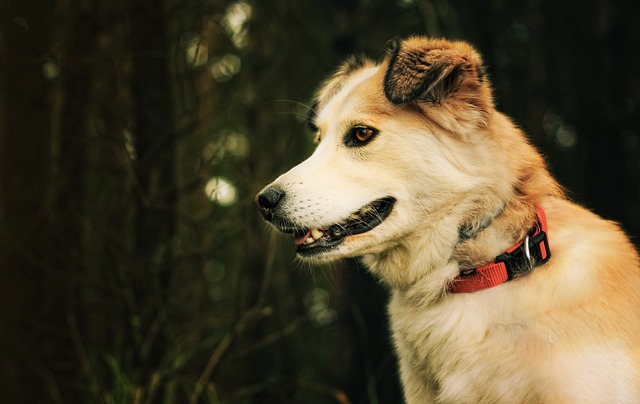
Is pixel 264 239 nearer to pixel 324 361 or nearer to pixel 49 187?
pixel 49 187

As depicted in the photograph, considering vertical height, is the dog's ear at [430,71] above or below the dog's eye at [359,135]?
above

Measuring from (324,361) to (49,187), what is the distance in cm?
818

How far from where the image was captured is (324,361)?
12.6 m

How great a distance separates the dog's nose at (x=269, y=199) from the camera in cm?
300

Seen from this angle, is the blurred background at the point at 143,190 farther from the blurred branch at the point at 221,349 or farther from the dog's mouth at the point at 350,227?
the dog's mouth at the point at 350,227

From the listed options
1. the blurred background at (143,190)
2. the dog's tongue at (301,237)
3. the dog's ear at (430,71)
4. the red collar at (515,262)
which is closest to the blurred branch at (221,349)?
the blurred background at (143,190)

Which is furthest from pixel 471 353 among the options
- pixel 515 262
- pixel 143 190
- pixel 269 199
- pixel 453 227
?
pixel 143 190

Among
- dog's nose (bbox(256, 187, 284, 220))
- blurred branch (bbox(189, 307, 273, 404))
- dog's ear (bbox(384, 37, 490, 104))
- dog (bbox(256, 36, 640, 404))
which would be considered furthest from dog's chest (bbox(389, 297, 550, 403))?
blurred branch (bbox(189, 307, 273, 404))

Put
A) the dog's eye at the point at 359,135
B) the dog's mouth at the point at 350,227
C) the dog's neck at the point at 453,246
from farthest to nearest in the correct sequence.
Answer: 1. the dog's eye at the point at 359,135
2. the dog's mouth at the point at 350,227
3. the dog's neck at the point at 453,246

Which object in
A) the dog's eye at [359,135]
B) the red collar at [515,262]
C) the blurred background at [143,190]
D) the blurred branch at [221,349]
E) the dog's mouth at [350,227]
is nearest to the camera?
the red collar at [515,262]

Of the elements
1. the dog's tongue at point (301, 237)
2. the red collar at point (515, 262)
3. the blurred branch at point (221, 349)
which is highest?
the dog's tongue at point (301, 237)

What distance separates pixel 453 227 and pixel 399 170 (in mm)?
365

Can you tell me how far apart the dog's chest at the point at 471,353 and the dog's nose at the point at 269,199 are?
2.75 feet

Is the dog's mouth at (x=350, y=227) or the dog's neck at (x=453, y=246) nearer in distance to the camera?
the dog's neck at (x=453, y=246)
